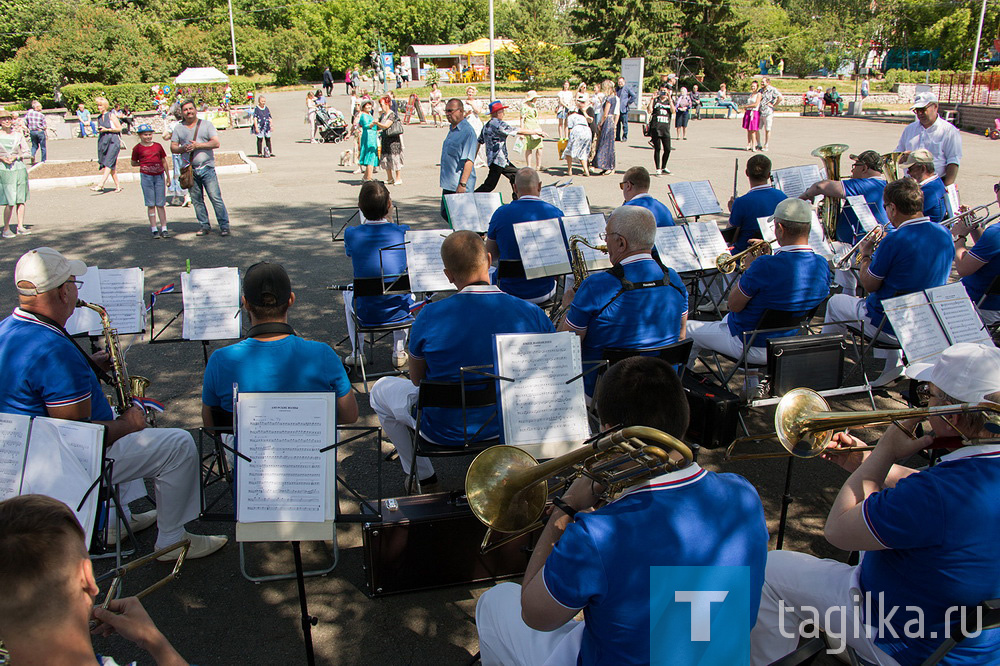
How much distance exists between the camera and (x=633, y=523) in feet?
5.98

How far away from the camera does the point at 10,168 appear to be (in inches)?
405

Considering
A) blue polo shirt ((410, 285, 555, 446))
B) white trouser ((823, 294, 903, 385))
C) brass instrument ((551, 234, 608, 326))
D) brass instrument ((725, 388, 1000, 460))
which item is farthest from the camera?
brass instrument ((551, 234, 608, 326))

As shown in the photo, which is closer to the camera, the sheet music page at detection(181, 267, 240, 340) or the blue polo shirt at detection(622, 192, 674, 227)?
the sheet music page at detection(181, 267, 240, 340)

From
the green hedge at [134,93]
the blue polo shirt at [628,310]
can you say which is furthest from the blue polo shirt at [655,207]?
the green hedge at [134,93]

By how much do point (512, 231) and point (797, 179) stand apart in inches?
148

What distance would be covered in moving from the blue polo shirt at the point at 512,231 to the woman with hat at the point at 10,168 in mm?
8019

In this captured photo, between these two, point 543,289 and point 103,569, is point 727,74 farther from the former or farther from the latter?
point 103,569

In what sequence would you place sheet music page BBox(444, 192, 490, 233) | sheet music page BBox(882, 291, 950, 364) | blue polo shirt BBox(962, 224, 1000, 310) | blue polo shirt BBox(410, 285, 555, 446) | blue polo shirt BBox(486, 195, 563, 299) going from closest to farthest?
1. blue polo shirt BBox(410, 285, 555, 446)
2. sheet music page BBox(882, 291, 950, 364)
3. blue polo shirt BBox(962, 224, 1000, 310)
4. blue polo shirt BBox(486, 195, 563, 299)
5. sheet music page BBox(444, 192, 490, 233)

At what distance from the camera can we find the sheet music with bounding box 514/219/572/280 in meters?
5.84

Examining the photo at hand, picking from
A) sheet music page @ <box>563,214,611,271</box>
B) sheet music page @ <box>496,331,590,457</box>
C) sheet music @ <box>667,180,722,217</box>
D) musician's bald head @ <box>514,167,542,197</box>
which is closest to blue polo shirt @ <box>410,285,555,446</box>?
sheet music page @ <box>496,331,590,457</box>

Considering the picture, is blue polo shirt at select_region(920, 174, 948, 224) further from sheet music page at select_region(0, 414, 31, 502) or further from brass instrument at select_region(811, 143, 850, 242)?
sheet music page at select_region(0, 414, 31, 502)

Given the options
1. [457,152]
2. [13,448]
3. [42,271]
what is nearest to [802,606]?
[13,448]

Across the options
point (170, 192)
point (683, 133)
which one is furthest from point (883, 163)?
point (683, 133)

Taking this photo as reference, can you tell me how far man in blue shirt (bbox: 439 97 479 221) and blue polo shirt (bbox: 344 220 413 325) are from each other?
380 centimetres
